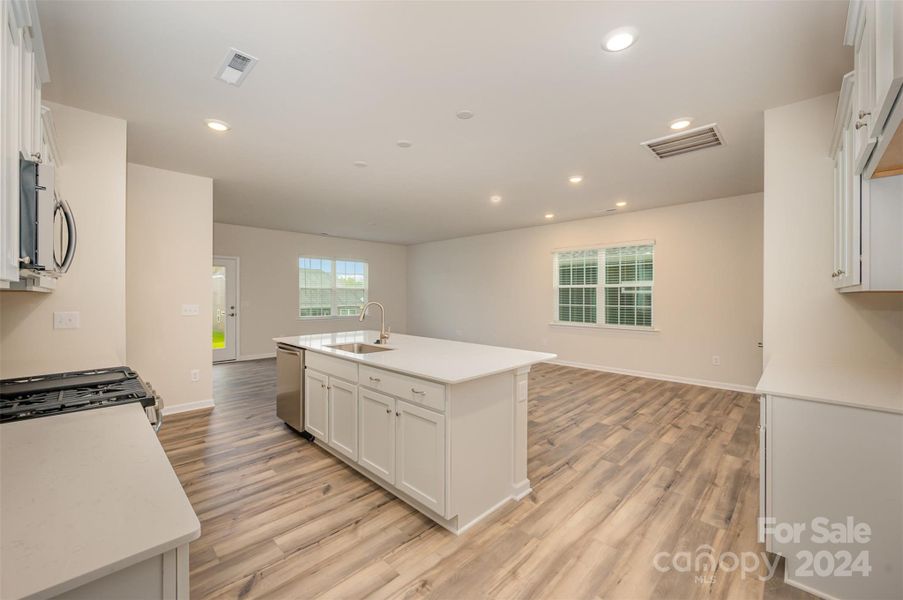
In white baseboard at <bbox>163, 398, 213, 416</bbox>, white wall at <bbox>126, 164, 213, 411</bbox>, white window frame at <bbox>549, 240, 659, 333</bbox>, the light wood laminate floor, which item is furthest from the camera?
white window frame at <bbox>549, 240, 659, 333</bbox>

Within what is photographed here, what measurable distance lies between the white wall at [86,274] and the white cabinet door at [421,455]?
2216mm

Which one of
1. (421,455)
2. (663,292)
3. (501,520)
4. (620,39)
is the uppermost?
(620,39)

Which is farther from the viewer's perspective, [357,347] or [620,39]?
[357,347]

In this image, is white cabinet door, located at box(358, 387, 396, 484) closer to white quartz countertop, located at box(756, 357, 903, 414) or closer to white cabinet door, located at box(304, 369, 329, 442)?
white cabinet door, located at box(304, 369, 329, 442)

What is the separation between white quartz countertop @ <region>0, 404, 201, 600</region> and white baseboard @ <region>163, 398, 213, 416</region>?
307 cm

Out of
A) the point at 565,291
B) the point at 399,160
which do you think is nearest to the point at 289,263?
the point at 399,160

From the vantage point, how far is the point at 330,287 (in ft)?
27.8

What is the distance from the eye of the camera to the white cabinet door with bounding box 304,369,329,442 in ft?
9.75

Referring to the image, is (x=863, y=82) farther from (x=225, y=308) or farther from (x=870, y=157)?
(x=225, y=308)

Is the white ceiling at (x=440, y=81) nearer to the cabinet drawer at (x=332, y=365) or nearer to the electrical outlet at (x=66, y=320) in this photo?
the electrical outlet at (x=66, y=320)

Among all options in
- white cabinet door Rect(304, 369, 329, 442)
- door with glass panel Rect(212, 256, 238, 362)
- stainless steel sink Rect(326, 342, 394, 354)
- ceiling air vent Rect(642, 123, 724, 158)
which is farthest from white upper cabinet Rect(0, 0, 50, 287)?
door with glass panel Rect(212, 256, 238, 362)

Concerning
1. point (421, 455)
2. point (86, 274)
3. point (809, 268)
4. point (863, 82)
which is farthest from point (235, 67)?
point (809, 268)

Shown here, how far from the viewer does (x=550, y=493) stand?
247cm

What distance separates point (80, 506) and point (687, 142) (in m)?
4.13
